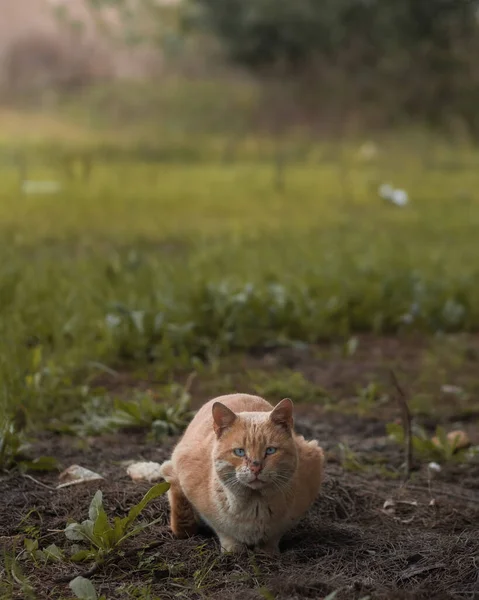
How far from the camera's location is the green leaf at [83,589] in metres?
2.34

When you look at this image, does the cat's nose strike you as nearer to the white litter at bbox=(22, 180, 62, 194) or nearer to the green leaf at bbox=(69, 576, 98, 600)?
the green leaf at bbox=(69, 576, 98, 600)

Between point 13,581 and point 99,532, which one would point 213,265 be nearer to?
point 99,532

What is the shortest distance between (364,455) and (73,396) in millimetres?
1274

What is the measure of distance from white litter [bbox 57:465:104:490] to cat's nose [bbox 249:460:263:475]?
0.89m

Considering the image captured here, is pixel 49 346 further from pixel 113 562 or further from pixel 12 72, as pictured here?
pixel 12 72

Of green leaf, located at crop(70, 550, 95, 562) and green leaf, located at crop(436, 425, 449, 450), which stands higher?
green leaf, located at crop(70, 550, 95, 562)

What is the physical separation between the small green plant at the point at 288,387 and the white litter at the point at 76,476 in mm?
1390

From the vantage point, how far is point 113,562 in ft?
8.58

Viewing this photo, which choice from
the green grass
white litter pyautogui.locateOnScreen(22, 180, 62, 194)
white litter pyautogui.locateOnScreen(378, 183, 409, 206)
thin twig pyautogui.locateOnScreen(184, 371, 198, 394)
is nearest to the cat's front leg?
the green grass

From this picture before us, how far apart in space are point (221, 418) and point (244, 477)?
0.17 m

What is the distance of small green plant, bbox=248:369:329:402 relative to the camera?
4.55 metres

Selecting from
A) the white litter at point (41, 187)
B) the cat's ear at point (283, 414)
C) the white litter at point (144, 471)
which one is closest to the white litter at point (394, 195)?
the white litter at point (41, 187)

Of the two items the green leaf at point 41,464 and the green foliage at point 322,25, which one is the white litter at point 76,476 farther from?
the green foliage at point 322,25

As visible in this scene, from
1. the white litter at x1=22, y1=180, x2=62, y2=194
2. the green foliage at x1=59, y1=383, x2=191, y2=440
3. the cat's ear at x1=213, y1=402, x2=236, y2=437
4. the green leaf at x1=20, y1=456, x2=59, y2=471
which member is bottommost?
the white litter at x1=22, y1=180, x2=62, y2=194
